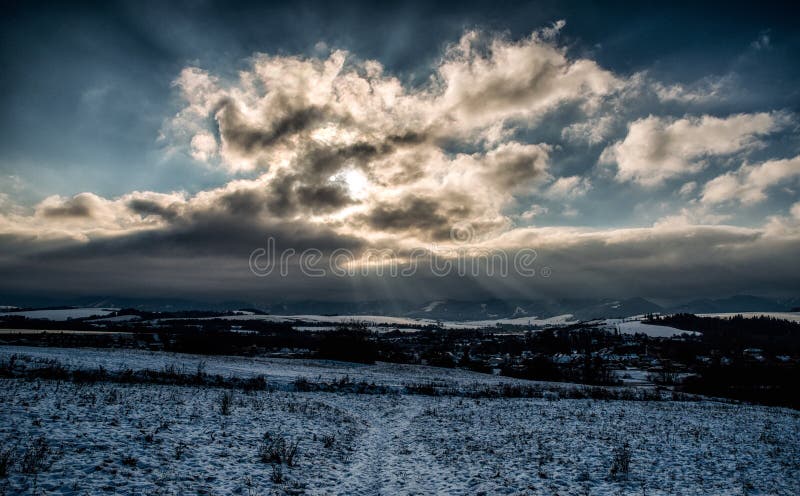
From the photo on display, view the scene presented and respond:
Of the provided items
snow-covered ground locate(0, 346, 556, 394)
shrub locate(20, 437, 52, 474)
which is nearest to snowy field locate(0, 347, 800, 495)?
shrub locate(20, 437, 52, 474)

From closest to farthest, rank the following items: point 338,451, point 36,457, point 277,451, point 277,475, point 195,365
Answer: point 36,457
point 277,475
point 277,451
point 338,451
point 195,365

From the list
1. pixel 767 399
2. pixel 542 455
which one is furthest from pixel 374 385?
pixel 767 399

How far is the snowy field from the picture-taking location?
1359cm

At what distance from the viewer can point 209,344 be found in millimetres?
109312

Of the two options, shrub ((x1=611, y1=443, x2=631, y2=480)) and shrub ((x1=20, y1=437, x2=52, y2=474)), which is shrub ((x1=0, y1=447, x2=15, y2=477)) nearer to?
shrub ((x1=20, y1=437, x2=52, y2=474))

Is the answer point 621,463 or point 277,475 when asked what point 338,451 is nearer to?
point 277,475

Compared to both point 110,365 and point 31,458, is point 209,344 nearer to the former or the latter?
point 110,365

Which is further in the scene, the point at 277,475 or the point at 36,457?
the point at 277,475

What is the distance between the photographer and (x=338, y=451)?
66.3 ft

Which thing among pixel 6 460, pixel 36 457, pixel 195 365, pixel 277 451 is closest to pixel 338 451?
pixel 277 451

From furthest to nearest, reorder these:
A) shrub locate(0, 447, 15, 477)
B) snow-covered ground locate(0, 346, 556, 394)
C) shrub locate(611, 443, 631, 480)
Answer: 1. snow-covered ground locate(0, 346, 556, 394)
2. shrub locate(611, 443, 631, 480)
3. shrub locate(0, 447, 15, 477)

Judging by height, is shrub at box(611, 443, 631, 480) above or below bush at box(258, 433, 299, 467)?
below

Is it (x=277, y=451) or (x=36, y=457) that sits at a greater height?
(x=36, y=457)

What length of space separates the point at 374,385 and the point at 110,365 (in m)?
30.2
